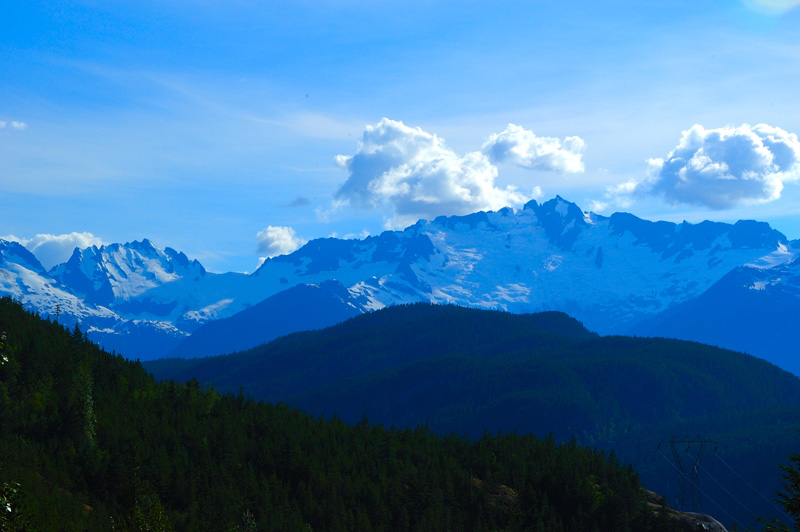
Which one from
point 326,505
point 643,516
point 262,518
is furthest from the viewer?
point 643,516

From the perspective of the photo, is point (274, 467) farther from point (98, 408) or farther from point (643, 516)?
point (643, 516)

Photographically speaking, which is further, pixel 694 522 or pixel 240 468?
pixel 694 522

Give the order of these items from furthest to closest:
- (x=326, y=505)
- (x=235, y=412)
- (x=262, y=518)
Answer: (x=235, y=412), (x=326, y=505), (x=262, y=518)

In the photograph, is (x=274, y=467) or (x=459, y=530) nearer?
(x=459, y=530)

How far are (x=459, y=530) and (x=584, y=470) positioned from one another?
131 feet

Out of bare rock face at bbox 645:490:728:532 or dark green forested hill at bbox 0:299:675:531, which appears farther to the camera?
bare rock face at bbox 645:490:728:532

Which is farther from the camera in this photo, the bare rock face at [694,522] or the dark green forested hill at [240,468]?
the bare rock face at [694,522]

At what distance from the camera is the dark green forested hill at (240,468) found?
141 metres

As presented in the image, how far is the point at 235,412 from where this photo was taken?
19550 cm

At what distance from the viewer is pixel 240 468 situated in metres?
164

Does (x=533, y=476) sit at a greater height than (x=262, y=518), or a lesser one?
greater

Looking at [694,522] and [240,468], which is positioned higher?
[694,522]

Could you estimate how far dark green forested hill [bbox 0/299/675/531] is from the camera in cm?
14062

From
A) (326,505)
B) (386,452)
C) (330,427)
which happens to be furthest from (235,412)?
(326,505)
